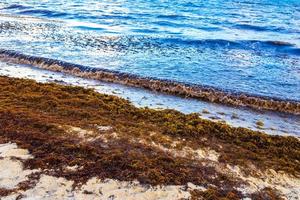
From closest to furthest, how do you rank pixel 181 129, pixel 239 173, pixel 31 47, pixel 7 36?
pixel 239 173 < pixel 181 129 < pixel 31 47 < pixel 7 36

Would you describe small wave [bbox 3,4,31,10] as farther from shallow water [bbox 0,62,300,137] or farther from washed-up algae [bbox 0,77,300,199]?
washed-up algae [bbox 0,77,300,199]

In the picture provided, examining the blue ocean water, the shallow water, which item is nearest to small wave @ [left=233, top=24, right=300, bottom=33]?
the blue ocean water

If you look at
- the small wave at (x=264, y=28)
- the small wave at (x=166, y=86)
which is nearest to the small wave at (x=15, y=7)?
the small wave at (x=264, y=28)

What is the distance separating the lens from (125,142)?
9.48 metres

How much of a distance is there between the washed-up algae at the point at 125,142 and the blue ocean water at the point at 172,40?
16.4 feet

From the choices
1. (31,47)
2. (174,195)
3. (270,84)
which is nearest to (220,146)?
(174,195)

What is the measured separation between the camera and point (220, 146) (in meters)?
9.71

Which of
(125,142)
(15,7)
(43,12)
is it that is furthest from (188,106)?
(15,7)

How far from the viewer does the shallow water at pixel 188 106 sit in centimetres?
1180

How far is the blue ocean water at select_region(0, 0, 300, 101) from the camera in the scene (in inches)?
675

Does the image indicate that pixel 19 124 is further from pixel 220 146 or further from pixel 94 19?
pixel 94 19

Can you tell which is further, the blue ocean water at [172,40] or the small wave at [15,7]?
the small wave at [15,7]

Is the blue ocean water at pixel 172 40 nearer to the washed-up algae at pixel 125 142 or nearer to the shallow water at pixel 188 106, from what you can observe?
the shallow water at pixel 188 106

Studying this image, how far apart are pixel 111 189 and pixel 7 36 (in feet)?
60.1
